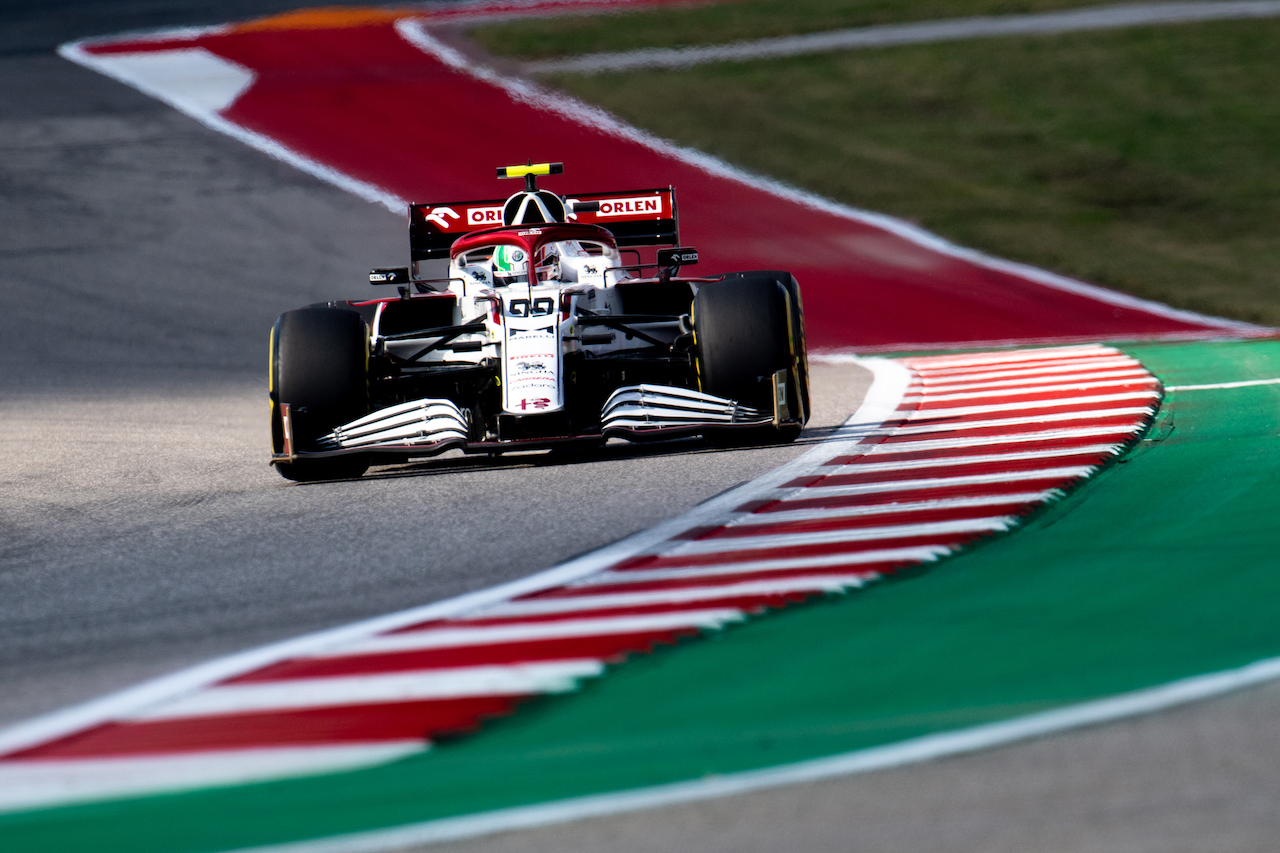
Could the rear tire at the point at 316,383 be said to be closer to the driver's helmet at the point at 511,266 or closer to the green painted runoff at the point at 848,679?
the driver's helmet at the point at 511,266

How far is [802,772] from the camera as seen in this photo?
10.8 ft

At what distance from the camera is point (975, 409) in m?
9.51

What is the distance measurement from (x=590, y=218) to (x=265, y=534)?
443 centimetres

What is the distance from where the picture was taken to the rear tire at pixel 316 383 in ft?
26.9

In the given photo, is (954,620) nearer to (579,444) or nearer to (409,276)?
(579,444)

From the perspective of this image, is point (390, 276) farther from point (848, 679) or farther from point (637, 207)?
point (848, 679)

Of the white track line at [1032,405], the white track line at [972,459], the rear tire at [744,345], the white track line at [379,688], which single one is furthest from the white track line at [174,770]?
the white track line at [1032,405]

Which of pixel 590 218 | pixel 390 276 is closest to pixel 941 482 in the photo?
pixel 390 276

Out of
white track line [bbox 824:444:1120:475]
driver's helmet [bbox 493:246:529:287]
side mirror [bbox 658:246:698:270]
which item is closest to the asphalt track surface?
white track line [bbox 824:444:1120:475]

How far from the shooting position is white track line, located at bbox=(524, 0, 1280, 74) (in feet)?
87.4

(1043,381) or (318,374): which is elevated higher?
(318,374)

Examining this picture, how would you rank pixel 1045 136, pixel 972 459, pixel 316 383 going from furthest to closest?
pixel 1045 136 < pixel 316 383 < pixel 972 459

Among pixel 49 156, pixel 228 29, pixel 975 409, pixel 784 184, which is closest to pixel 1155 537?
pixel 975 409

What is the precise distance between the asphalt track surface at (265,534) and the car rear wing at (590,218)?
5.31 feet
